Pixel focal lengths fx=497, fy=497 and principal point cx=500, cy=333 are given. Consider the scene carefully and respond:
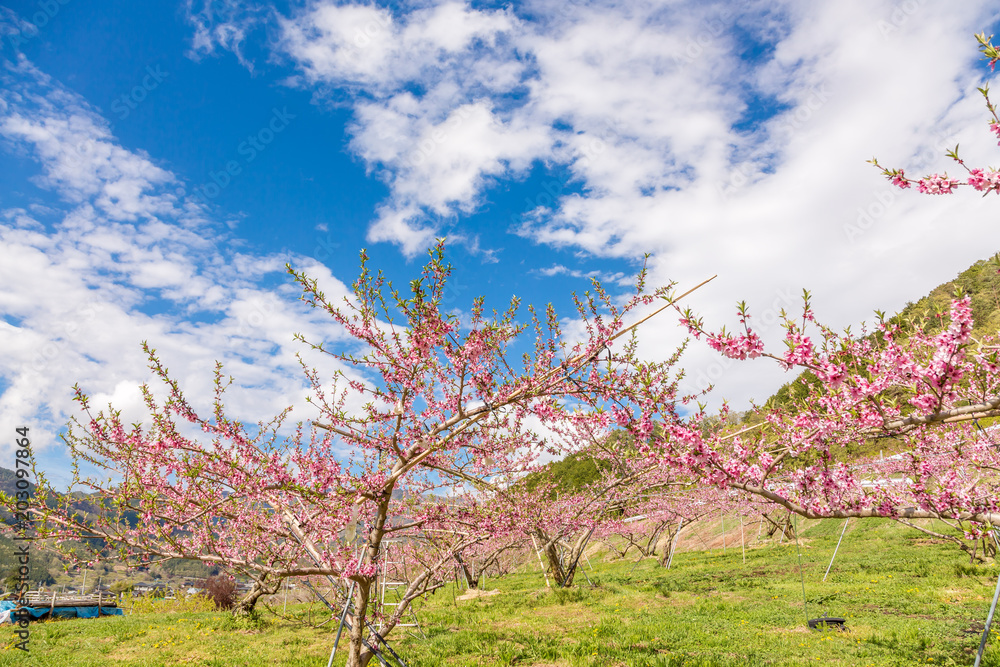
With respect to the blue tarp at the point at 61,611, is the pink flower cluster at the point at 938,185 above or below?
above

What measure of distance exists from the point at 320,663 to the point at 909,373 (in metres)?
11.7

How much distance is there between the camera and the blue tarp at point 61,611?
20266 millimetres

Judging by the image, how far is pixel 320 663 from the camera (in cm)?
1055

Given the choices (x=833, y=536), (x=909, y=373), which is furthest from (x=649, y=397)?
(x=833, y=536)

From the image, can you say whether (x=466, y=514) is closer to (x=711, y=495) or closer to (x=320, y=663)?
(x=320, y=663)

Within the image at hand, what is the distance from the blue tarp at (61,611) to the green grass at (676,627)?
14.6 feet

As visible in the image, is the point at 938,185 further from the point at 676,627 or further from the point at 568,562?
the point at 568,562

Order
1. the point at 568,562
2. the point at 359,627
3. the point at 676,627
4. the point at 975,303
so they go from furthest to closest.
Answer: the point at 975,303 < the point at 568,562 < the point at 676,627 < the point at 359,627

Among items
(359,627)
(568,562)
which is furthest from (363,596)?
(568,562)

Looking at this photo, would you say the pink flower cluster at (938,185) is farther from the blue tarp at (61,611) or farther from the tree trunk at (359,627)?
the blue tarp at (61,611)

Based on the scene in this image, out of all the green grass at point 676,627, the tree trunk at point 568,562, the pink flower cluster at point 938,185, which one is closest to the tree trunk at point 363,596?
the green grass at point 676,627

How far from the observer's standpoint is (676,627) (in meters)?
11.3

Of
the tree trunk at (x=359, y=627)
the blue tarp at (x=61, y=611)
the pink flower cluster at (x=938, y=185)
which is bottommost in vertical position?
the blue tarp at (x=61, y=611)

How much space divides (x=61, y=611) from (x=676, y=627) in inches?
1125
